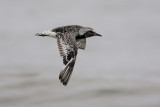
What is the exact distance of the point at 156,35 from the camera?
705 inches

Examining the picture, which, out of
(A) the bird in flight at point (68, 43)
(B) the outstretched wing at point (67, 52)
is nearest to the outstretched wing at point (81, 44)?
(A) the bird in flight at point (68, 43)

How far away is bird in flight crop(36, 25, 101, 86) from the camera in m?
11.2

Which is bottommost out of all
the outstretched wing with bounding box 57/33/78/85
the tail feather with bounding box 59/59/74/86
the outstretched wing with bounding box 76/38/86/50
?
the tail feather with bounding box 59/59/74/86

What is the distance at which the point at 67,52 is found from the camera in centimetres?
1152

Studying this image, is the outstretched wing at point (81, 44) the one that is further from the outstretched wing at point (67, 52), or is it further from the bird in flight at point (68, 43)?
the outstretched wing at point (67, 52)

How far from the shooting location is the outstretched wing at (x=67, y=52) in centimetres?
1111

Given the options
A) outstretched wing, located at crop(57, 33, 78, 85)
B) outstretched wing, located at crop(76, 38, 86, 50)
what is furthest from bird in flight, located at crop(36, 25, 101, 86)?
outstretched wing, located at crop(76, 38, 86, 50)

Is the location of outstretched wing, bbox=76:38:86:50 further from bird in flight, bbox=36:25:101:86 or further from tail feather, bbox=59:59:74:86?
tail feather, bbox=59:59:74:86

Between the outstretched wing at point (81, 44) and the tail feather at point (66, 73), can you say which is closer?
the tail feather at point (66, 73)

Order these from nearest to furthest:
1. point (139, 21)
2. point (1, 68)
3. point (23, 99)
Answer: point (23, 99) → point (1, 68) → point (139, 21)

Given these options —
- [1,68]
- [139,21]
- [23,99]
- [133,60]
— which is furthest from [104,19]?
[23,99]

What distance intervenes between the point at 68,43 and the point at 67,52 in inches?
10.0

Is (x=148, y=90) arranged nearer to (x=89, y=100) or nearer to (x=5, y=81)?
(x=89, y=100)

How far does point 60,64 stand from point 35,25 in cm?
261
